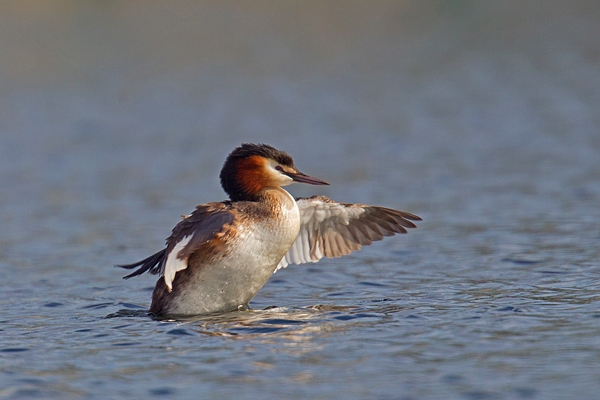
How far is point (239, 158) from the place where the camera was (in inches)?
336

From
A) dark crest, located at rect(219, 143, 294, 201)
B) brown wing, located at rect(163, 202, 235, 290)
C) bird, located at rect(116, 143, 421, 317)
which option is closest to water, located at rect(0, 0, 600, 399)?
bird, located at rect(116, 143, 421, 317)

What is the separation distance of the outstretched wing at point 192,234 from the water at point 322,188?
17.4 inches

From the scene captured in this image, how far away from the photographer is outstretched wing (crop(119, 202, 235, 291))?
7.98m

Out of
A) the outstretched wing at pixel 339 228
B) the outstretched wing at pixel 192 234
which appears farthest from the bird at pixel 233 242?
the outstretched wing at pixel 339 228

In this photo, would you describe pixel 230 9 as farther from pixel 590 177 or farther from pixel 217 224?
pixel 217 224

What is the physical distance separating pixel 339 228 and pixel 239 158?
1.43 metres

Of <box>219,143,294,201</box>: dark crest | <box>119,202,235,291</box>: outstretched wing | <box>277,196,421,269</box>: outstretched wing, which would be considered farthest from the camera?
<box>277,196,421,269</box>: outstretched wing

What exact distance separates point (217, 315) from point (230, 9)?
56.0 feet

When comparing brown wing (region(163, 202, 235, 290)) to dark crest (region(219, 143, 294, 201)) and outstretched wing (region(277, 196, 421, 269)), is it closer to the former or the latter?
dark crest (region(219, 143, 294, 201))

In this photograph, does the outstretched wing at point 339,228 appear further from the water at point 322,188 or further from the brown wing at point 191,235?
the brown wing at point 191,235

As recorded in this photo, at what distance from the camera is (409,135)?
1825 cm

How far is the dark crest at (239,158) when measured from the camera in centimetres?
852

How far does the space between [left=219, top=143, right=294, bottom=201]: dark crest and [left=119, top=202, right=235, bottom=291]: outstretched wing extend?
370 mm

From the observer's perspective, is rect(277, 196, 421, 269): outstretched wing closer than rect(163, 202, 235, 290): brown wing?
No
